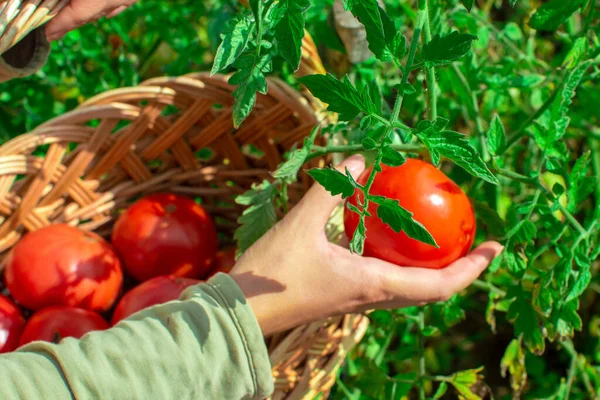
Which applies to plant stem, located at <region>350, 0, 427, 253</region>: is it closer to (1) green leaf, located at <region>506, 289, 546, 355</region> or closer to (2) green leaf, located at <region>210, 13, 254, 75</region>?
(2) green leaf, located at <region>210, 13, 254, 75</region>

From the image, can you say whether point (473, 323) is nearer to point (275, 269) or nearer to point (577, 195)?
point (577, 195)

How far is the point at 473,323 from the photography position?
164 cm

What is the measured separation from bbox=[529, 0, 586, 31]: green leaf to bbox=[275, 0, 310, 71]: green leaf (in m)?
0.40

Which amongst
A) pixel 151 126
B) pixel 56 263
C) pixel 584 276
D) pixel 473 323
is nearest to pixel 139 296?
pixel 56 263

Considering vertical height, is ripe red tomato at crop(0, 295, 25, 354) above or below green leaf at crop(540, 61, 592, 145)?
below

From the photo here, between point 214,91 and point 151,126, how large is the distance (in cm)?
14

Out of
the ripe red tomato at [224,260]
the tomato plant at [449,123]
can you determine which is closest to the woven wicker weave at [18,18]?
the tomato plant at [449,123]

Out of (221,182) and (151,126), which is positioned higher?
(151,126)

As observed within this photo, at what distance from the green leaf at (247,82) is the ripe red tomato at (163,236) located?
23.7 inches

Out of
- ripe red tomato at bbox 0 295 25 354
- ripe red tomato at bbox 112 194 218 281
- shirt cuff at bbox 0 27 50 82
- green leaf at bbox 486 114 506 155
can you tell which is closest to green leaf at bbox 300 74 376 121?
green leaf at bbox 486 114 506 155

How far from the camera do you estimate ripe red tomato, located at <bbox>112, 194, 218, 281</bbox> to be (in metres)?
1.13

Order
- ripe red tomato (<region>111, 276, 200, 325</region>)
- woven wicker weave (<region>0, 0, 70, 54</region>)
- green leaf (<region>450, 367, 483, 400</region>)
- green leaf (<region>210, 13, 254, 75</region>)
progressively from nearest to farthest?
green leaf (<region>210, 13, 254, 75</region>)
woven wicker weave (<region>0, 0, 70, 54</region>)
green leaf (<region>450, 367, 483, 400</region>)
ripe red tomato (<region>111, 276, 200, 325</region>)

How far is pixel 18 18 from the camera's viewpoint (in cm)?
69

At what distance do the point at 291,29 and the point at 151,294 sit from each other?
2.00ft
